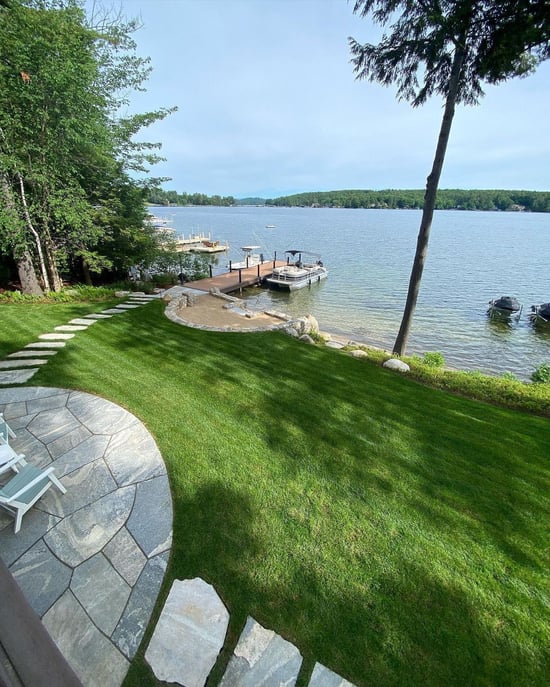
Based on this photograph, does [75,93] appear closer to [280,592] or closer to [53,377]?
[53,377]

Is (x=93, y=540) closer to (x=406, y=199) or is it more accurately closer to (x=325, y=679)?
(x=325, y=679)

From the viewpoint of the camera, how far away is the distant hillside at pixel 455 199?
82750 millimetres

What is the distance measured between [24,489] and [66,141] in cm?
928

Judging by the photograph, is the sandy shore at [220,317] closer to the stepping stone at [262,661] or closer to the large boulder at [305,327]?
the large boulder at [305,327]

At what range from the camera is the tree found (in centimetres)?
482

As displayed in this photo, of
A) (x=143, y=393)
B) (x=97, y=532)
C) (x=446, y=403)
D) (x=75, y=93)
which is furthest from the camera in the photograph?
(x=75, y=93)

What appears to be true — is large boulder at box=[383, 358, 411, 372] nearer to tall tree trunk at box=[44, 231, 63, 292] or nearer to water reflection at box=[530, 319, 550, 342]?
tall tree trunk at box=[44, 231, 63, 292]

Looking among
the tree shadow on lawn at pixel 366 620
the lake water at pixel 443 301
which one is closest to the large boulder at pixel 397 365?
the tree shadow on lawn at pixel 366 620

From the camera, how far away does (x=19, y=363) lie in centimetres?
527

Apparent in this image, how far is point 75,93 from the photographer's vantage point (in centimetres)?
735

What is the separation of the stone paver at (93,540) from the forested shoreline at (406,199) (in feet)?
218

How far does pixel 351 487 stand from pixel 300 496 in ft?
1.79

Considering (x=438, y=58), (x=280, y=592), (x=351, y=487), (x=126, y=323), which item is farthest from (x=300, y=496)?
(x=438, y=58)

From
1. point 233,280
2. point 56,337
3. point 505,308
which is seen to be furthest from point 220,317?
point 505,308
